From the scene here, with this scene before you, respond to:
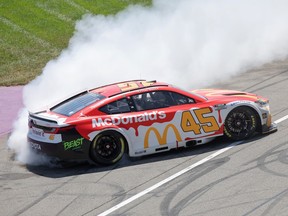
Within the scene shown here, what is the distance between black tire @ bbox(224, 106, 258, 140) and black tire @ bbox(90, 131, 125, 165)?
84.5 inches

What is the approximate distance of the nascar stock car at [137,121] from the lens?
40.0 ft

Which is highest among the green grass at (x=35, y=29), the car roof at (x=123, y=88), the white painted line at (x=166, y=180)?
the green grass at (x=35, y=29)

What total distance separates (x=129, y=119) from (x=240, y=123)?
7.50 feet

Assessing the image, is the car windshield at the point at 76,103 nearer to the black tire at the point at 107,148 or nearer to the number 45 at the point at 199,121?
the black tire at the point at 107,148

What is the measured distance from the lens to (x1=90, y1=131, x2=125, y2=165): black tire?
12.3 m

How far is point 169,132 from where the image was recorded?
12797 mm

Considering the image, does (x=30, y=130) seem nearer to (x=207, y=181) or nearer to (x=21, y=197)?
(x=21, y=197)

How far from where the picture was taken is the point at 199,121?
13047mm

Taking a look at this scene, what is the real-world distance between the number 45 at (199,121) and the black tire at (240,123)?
0.29 meters

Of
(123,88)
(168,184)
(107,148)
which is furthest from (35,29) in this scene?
(168,184)

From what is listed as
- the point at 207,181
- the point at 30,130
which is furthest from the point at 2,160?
the point at 207,181

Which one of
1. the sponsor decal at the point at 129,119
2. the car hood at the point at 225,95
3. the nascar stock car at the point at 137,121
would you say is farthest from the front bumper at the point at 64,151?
the car hood at the point at 225,95

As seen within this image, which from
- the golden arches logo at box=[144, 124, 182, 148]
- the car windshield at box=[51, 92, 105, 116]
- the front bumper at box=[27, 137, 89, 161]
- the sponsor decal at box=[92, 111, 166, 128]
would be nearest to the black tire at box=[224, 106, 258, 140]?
the golden arches logo at box=[144, 124, 182, 148]

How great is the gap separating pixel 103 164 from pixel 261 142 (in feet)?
9.83
